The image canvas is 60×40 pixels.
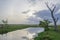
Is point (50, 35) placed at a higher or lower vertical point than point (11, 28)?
lower

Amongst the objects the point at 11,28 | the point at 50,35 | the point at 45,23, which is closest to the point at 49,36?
the point at 50,35

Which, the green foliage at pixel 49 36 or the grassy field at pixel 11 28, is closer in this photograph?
the green foliage at pixel 49 36

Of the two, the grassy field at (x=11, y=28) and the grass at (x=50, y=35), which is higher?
the grassy field at (x=11, y=28)

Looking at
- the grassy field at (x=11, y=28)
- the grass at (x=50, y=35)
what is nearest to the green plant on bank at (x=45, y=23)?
the grass at (x=50, y=35)

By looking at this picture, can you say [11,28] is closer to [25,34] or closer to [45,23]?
[25,34]

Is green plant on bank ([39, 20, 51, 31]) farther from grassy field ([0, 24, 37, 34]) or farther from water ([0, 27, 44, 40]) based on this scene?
grassy field ([0, 24, 37, 34])

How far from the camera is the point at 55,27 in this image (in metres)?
2.31

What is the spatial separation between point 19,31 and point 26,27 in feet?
0.44

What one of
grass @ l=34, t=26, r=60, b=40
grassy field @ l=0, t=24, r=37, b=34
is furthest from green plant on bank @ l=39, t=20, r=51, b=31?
grassy field @ l=0, t=24, r=37, b=34

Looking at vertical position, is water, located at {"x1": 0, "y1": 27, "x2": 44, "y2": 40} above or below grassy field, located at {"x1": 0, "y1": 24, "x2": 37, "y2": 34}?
below

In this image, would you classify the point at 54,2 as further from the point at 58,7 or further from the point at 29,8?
the point at 29,8

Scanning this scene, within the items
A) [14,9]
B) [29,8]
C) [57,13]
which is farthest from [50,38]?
[14,9]

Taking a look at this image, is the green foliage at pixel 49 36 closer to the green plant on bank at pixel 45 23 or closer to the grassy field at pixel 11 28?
the green plant on bank at pixel 45 23

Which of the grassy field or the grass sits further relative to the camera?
the grassy field
